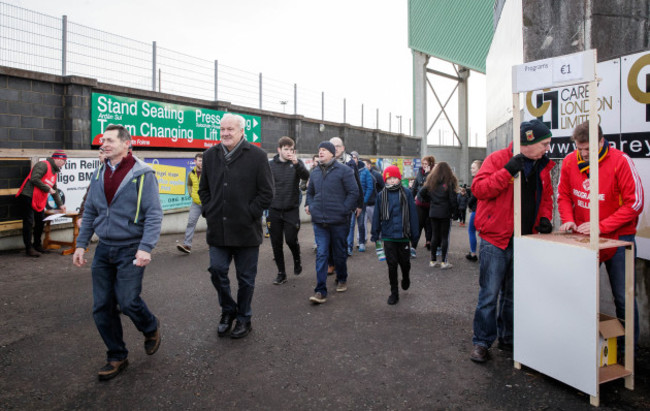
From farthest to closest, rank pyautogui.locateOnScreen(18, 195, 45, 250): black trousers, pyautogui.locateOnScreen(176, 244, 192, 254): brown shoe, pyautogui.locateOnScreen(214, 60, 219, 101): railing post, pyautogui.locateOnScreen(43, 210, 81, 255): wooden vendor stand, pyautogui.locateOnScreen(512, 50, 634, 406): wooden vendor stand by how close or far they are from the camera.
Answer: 1. pyautogui.locateOnScreen(214, 60, 219, 101): railing post
2. pyautogui.locateOnScreen(176, 244, 192, 254): brown shoe
3. pyautogui.locateOnScreen(43, 210, 81, 255): wooden vendor stand
4. pyautogui.locateOnScreen(18, 195, 45, 250): black trousers
5. pyautogui.locateOnScreen(512, 50, 634, 406): wooden vendor stand

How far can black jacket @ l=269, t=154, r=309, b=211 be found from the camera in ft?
21.3

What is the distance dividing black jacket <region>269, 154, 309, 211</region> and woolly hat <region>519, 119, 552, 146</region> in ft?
11.0

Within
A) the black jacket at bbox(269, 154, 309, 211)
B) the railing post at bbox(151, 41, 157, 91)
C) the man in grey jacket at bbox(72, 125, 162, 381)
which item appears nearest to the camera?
the man in grey jacket at bbox(72, 125, 162, 381)

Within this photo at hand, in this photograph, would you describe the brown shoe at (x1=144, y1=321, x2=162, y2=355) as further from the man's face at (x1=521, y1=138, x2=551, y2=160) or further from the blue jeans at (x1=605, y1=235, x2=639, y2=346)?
the blue jeans at (x1=605, y1=235, x2=639, y2=346)

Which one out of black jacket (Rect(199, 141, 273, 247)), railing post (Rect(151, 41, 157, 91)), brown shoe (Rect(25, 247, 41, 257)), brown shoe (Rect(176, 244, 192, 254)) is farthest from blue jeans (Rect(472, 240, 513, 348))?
railing post (Rect(151, 41, 157, 91))

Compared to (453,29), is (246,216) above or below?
below

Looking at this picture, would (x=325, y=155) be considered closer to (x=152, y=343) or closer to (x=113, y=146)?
(x=113, y=146)

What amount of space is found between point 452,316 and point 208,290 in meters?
3.14

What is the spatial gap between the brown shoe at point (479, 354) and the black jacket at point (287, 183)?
3.37 m

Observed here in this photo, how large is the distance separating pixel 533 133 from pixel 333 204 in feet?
9.27

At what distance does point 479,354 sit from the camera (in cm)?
387

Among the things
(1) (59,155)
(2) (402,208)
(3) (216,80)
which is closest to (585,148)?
(2) (402,208)

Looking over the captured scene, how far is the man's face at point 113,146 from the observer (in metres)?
3.72

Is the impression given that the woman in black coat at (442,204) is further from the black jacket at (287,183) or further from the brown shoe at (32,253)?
the brown shoe at (32,253)
